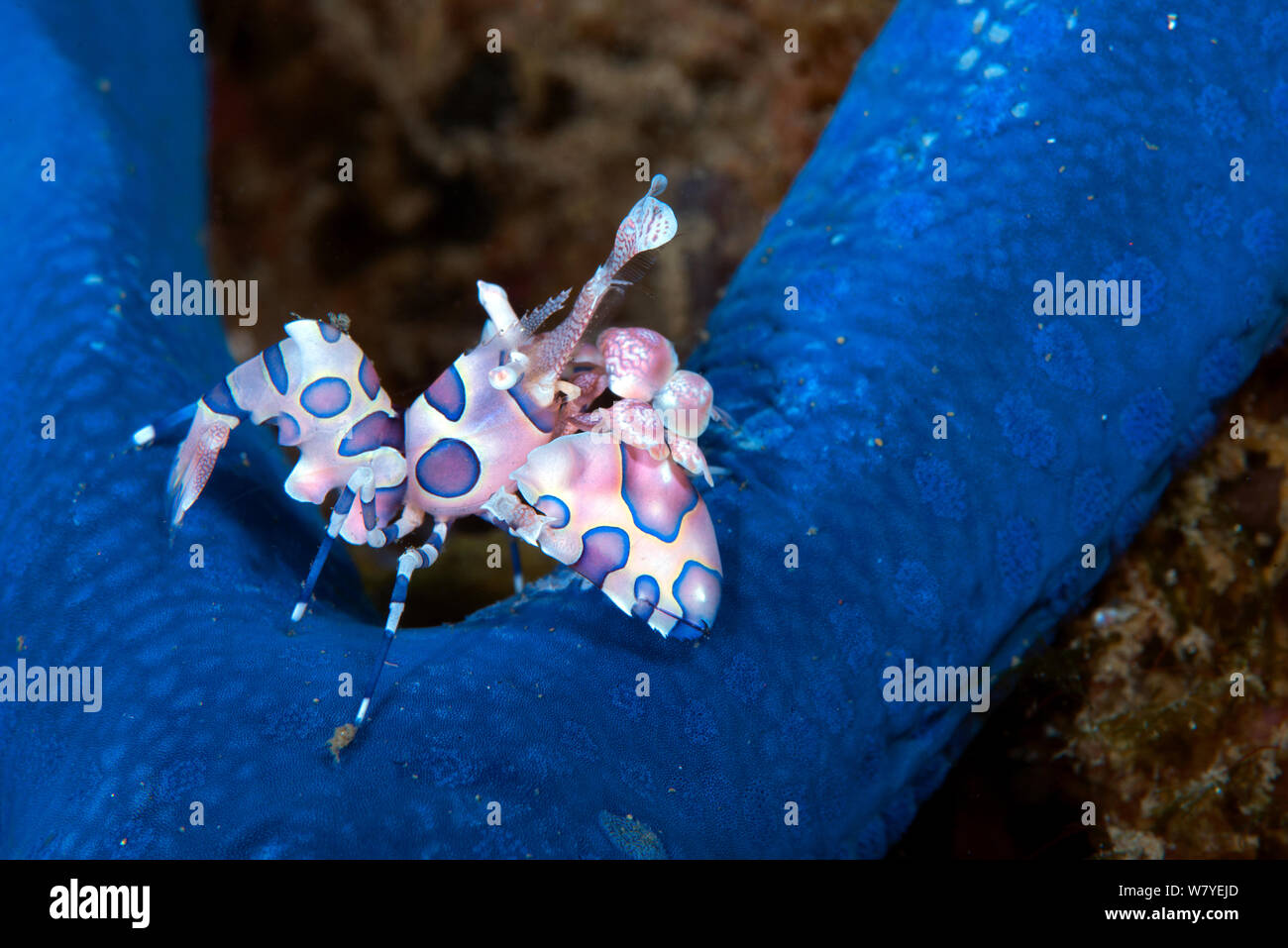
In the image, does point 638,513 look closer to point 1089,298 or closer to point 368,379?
point 368,379

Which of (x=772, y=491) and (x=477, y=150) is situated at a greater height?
(x=477, y=150)

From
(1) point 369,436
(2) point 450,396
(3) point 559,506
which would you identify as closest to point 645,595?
(3) point 559,506

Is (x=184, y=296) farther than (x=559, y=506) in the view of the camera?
Yes

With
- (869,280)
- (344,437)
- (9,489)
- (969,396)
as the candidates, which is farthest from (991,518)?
(9,489)

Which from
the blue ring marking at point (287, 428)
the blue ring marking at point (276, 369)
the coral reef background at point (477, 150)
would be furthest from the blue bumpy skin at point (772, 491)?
the coral reef background at point (477, 150)

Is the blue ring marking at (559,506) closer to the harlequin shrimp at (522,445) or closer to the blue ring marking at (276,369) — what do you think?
the harlequin shrimp at (522,445)

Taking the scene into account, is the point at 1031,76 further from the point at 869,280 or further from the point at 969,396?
the point at 969,396

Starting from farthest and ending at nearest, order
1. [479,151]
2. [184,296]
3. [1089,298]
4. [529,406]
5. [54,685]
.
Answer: [479,151], [184,296], [1089,298], [529,406], [54,685]
